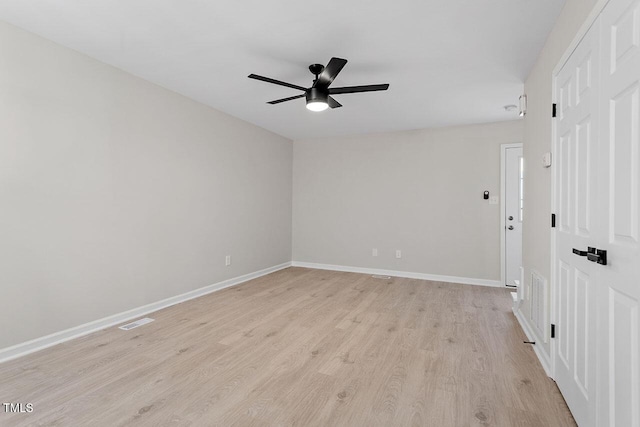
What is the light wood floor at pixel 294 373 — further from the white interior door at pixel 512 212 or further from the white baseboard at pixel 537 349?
the white interior door at pixel 512 212

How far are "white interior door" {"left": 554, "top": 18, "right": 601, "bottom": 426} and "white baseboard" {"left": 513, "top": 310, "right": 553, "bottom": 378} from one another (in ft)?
0.49

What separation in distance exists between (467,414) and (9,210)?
345 centimetres

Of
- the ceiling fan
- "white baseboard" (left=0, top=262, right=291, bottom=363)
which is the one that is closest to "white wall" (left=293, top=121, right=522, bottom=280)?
"white baseboard" (left=0, top=262, right=291, bottom=363)

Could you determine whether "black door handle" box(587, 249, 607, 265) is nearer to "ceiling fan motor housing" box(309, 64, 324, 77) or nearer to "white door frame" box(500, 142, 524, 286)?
"ceiling fan motor housing" box(309, 64, 324, 77)

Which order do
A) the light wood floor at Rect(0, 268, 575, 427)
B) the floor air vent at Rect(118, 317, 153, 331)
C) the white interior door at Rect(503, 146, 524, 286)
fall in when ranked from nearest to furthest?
the light wood floor at Rect(0, 268, 575, 427), the floor air vent at Rect(118, 317, 153, 331), the white interior door at Rect(503, 146, 524, 286)

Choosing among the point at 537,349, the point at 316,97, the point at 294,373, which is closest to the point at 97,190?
the point at 316,97

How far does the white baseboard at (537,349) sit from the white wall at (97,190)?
368 centimetres

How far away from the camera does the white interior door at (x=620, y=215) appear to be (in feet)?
3.77

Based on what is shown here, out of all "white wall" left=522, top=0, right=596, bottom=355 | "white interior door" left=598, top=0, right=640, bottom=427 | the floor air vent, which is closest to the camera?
"white interior door" left=598, top=0, right=640, bottom=427

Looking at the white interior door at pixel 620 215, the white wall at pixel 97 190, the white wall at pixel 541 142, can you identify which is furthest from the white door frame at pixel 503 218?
the white wall at pixel 97 190

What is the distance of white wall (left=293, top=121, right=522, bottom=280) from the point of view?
192 inches

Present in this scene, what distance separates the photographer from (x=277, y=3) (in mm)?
2117

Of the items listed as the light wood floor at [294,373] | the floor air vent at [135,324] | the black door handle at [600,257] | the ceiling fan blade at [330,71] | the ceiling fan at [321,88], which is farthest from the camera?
the floor air vent at [135,324]

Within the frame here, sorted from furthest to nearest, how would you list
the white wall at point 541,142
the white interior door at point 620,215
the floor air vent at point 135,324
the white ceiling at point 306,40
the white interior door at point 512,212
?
the white interior door at point 512,212
the floor air vent at point 135,324
the white ceiling at point 306,40
the white wall at point 541,142
the white interior door at point 620,215
